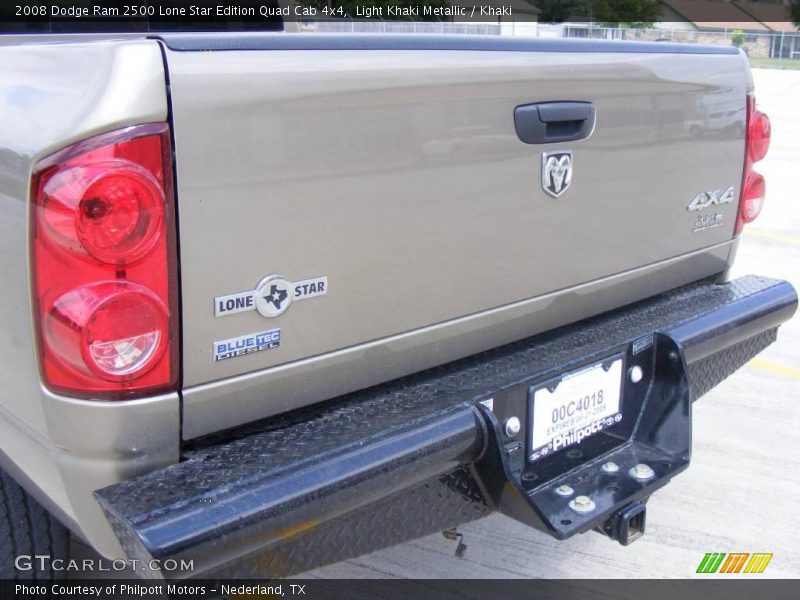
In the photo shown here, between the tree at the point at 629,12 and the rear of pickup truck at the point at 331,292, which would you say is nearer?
the rear of pickup truck at the point at 331,292

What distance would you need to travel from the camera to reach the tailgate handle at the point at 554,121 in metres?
2.18

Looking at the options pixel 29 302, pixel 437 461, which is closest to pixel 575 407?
pixel 437 461

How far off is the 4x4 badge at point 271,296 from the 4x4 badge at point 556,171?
726 millimetres

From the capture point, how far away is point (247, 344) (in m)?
1.79

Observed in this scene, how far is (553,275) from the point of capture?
2402mm

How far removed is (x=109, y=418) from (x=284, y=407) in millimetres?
398

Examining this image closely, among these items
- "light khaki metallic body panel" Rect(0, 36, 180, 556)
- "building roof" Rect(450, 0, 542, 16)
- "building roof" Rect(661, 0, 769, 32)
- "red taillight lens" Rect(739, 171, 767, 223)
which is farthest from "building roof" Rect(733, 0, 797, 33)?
"light khaki metallic body panel" Rect(0, 36, 180, 556)

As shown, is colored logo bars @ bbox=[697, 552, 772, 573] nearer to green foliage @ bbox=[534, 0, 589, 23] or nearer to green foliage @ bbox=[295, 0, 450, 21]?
green foliage @ bbox=[295, 0, 450, 21]

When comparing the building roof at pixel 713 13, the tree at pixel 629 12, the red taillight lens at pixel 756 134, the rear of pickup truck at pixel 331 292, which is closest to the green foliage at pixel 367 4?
the red taillight lens at pixel 756 134

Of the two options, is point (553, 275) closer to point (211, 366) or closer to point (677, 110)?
point (677, 110)

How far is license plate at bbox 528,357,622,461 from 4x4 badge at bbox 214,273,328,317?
686 mm

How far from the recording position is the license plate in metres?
2.24

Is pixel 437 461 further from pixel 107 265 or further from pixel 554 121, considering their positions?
pixel 554 121

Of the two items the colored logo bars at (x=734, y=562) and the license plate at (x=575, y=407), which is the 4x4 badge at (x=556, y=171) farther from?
the colored logo bars at (x=734, y=562)
